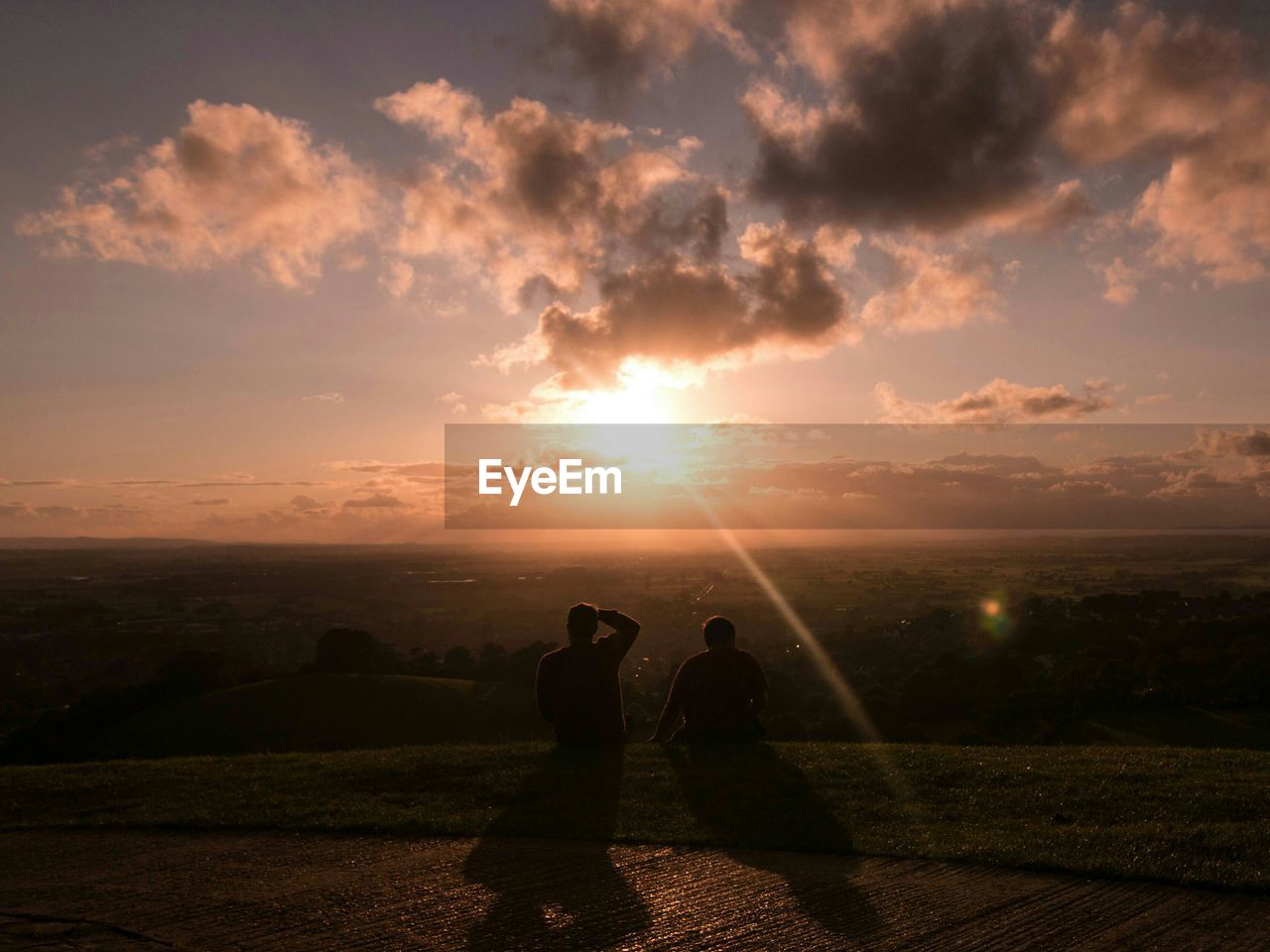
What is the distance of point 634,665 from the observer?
43.1 meters

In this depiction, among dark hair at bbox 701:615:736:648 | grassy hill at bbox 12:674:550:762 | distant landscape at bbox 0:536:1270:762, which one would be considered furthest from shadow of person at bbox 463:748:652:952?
grassy hill at bbox 12:674:550:762

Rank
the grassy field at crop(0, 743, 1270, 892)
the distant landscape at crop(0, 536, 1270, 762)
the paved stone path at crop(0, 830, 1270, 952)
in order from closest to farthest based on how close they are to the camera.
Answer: the paved stone path at crop(0, 830, 1270, 952) → the grassy field at crop(0, 743, 1270, 892) → the distant landscape at crop(0, 536, 1270, 762)

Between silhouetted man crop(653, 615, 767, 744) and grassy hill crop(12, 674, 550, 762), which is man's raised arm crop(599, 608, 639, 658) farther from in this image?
grassy hill crop(12, 674, 550, 762)

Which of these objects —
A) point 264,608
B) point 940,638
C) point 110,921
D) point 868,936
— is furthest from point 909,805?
point 264,608

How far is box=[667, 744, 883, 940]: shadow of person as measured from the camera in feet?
19.0

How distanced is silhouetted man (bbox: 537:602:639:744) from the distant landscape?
5800mm

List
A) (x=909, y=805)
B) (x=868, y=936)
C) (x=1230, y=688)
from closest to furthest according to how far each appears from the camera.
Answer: (x=868, y=936), (x=909, y=805), (x=1230, y=688)

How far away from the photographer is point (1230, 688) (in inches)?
907

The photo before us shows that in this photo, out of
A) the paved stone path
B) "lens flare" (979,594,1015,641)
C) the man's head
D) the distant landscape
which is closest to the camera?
the paved stone path

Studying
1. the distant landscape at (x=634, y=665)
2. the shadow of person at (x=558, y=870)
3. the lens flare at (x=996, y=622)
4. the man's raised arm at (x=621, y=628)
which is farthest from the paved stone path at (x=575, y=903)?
the lens flare at (x=996, y=622)

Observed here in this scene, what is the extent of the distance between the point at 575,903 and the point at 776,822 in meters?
2.36

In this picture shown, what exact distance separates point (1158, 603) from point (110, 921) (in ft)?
166

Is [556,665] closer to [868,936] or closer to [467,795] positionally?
[467,795]

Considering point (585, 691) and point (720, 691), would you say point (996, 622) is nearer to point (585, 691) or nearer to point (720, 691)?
point (720, 691)
